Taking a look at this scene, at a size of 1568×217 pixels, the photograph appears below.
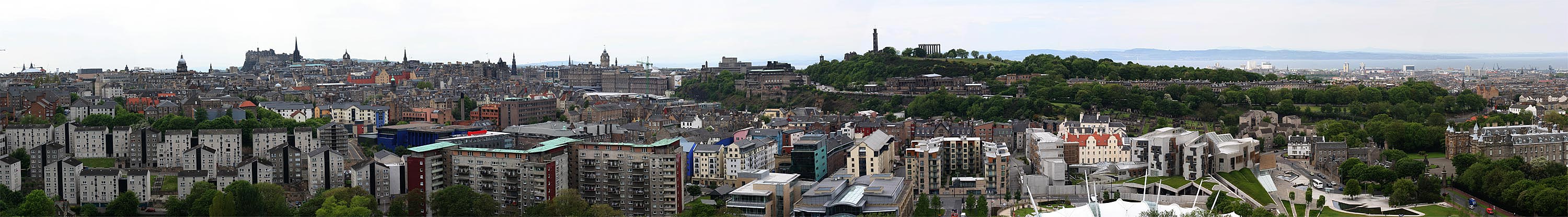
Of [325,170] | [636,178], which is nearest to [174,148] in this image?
[325,170]

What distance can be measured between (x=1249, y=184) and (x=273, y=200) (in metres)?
13.9

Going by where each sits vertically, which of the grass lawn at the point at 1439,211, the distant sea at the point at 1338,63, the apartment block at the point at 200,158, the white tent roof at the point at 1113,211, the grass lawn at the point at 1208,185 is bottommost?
the grass lawn at the point at 1439,211

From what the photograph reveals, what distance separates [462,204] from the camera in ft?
58.5

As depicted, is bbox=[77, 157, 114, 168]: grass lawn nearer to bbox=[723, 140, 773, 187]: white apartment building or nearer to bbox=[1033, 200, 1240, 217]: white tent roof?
bbox=[723, 140, 773, 187]: white apartment building

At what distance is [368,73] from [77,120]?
82.9 ft

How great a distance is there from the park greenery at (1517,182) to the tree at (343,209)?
1460 centimetres

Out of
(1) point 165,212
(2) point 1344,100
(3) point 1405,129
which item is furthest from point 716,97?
(1) point 165,212

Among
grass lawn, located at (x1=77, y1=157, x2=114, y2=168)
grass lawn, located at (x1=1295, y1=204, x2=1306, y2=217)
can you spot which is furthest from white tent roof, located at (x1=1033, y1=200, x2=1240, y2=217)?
grass lawn, located at (x1=77, y1=157, x2=114, y2=168)

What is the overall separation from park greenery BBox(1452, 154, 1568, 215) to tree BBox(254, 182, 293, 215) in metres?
15.7

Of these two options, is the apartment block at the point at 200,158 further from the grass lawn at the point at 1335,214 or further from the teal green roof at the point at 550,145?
the grass lawn at the point at 1335,214

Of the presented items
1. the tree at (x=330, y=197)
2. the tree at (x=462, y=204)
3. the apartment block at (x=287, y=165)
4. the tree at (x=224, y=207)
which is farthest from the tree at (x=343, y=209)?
the apartment block at (x=287, y=165)

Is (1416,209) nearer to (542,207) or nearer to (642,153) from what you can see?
(642,153)

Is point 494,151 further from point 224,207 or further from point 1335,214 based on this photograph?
point 1335,214

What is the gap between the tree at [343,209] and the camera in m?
17.8
